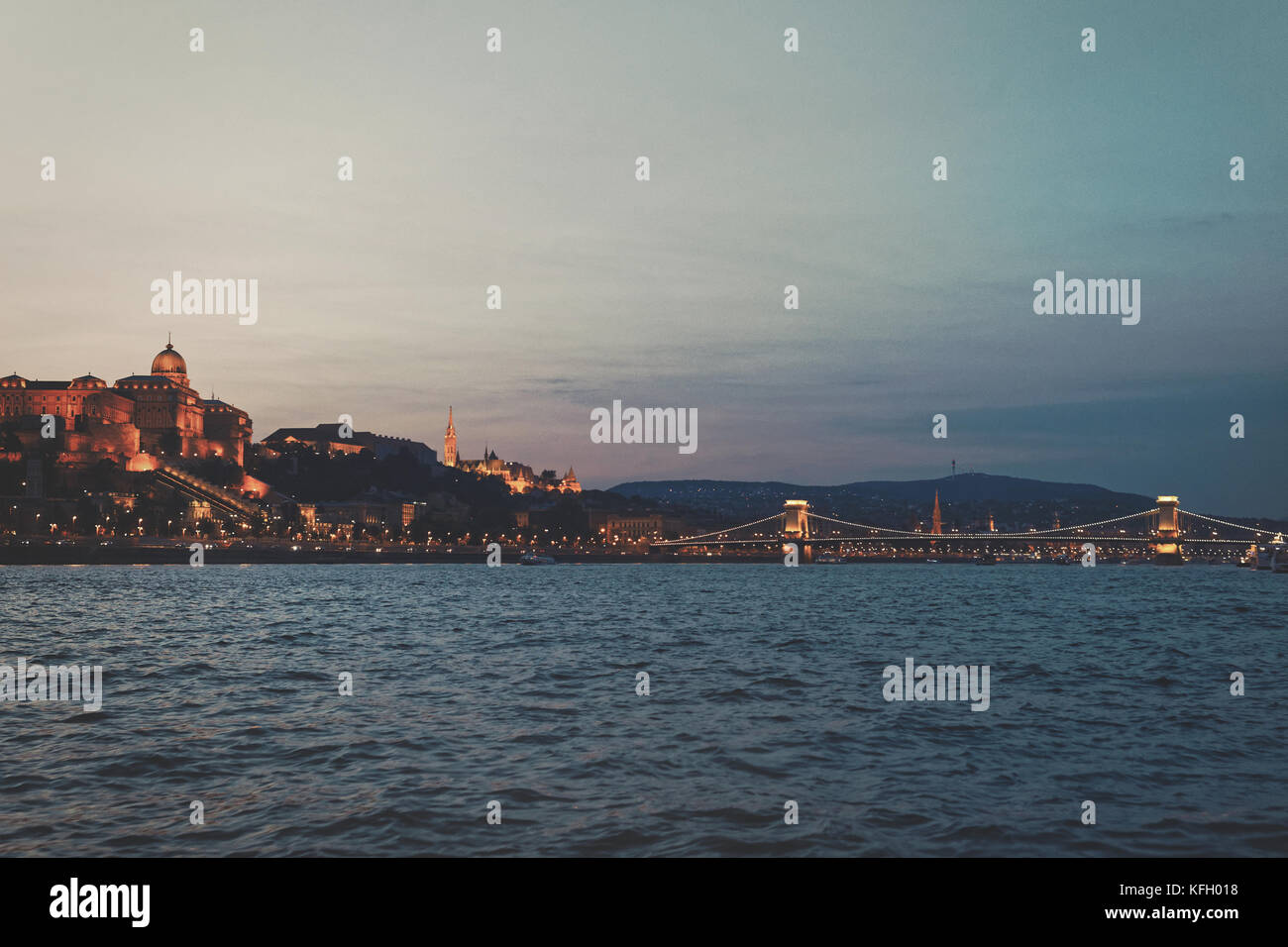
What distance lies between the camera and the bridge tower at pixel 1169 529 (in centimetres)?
11948

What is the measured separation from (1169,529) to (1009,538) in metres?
25.1

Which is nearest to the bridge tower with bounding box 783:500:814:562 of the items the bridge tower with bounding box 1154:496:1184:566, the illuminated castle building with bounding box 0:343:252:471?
the bridge tower with bounding box 1154:496:1184:566

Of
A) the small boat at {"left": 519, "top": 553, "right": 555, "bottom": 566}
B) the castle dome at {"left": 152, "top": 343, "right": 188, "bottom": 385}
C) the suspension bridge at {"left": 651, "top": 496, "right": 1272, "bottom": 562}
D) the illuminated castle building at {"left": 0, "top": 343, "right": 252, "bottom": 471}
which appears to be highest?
the castle dome at {"left": 152, "top": 343, "right": 188, "bottom": 385}

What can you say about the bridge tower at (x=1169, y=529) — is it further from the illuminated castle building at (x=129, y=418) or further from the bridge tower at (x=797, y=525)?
the illuminated castle building at (x=129, y=418)

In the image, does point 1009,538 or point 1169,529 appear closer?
point 1009,538

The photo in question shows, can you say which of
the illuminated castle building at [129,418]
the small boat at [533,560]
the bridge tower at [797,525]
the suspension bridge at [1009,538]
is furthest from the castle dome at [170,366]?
the bridge tower at [797,525]

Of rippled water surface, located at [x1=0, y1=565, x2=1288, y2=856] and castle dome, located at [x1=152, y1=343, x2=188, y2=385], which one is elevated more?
castle dome, located at [x1=152, y1=343, x2=188, y2=385]

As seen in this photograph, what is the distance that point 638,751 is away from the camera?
10.9 metres

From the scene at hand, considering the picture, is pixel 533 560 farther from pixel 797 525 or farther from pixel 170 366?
pixel 170 366

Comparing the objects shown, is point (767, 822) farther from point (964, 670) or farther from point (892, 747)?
point (964, 670)

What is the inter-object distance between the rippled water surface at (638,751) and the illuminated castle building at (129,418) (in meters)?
113

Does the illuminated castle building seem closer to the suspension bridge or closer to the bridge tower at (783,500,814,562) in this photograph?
the suspension bridge

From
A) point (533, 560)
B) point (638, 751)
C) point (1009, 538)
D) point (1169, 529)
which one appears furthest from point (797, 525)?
point (638, 751)

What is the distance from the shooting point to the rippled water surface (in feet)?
25.1
